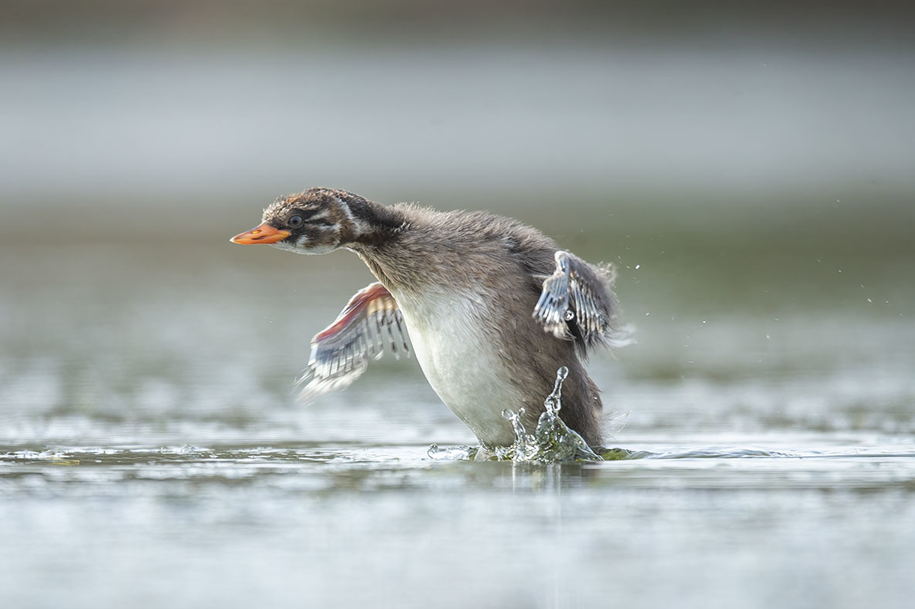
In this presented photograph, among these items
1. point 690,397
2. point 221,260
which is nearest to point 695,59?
point 221,260

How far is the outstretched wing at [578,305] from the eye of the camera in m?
8.80

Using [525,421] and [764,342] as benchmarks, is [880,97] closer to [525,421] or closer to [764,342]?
[764,342]

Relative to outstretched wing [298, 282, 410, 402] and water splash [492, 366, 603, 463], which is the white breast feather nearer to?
water splash [492, 366, 603, 463]

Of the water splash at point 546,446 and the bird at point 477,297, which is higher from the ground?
the bird at point 477,297

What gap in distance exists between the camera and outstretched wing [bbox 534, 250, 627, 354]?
346 inches

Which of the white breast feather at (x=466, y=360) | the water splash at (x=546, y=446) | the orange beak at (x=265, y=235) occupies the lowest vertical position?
the water splash at (x=546, y=446)

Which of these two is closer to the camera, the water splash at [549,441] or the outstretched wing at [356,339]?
the water splash at [549,441]

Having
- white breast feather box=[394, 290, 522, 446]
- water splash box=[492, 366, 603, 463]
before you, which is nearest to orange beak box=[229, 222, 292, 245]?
white breast feather box=[394, 290, 522, 446]

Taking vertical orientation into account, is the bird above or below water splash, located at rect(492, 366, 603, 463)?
above

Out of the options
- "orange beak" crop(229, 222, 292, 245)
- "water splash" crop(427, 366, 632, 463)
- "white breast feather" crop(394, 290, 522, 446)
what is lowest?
"water splash" crop(427, 366, 632, 463)

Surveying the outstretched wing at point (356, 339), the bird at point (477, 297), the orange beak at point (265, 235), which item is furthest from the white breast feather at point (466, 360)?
the outstretched wing at point (356, 339)

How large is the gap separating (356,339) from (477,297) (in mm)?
1642

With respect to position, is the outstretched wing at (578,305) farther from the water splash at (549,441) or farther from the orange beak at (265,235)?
the orange beak at (265,235)

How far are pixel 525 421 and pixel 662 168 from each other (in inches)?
965
